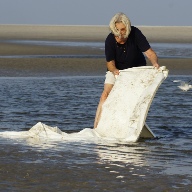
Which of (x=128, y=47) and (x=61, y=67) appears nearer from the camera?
(x=128, y=47)

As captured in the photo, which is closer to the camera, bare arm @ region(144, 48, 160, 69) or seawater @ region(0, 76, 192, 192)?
seawater @ region(0, 76, 192, 192)

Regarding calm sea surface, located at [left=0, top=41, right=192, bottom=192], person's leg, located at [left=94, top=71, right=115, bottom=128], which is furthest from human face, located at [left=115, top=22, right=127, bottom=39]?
calm sea surface, located at [left=0, top=41, right=192, bottom=192]

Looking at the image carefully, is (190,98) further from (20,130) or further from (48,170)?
(48,170)

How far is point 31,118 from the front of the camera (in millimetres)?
11602

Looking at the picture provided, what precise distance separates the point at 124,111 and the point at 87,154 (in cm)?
136

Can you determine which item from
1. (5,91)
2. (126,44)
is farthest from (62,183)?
(5,91)

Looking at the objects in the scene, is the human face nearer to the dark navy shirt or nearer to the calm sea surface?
the dark navy shirt

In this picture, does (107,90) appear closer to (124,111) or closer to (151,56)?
(124,111)

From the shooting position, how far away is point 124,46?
383 inches

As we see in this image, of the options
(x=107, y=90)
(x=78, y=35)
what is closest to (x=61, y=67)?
(x=107, y=90)

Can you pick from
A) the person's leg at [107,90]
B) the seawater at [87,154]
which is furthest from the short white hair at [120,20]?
the seawater at [87,154]

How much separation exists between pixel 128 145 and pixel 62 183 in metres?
2.20

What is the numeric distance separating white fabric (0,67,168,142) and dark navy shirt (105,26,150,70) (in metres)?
0.17

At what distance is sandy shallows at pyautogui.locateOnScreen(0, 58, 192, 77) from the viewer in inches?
828
